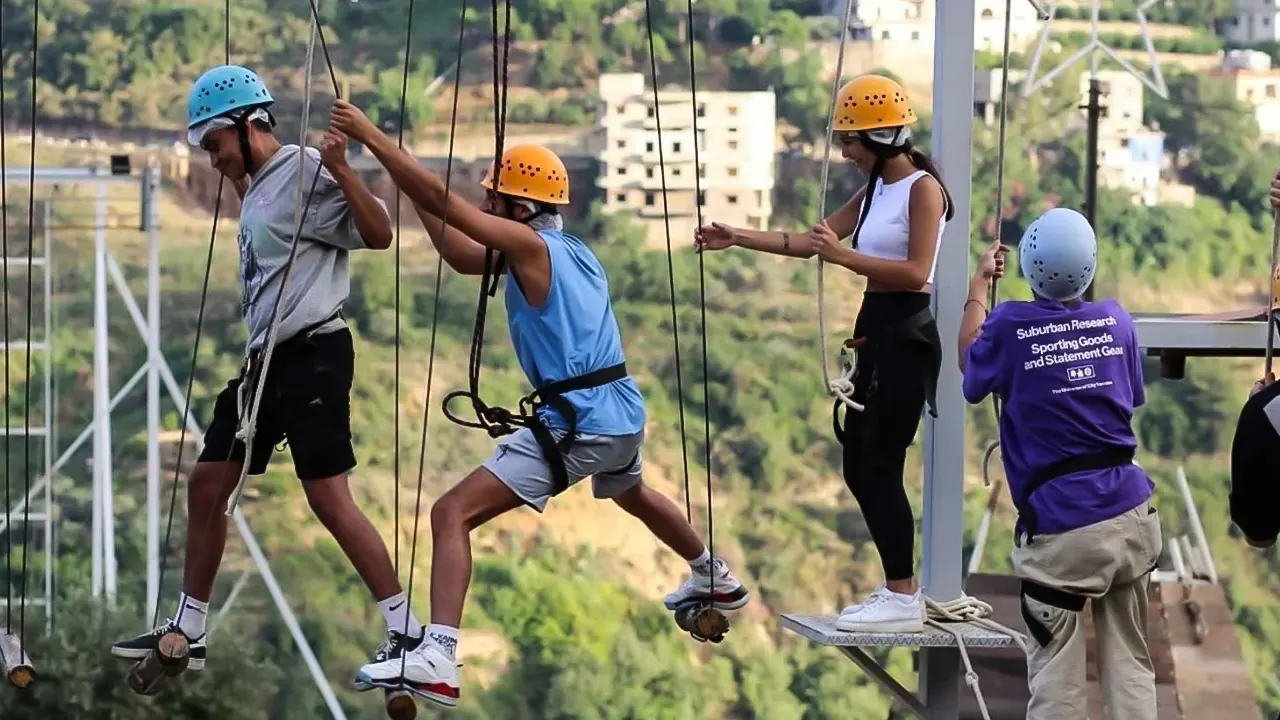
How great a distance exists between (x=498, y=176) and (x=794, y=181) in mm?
22251

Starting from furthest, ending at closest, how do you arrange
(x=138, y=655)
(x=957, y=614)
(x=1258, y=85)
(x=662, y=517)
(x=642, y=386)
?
1. (x=1258, y=85)
2. (x=642, y=386)
3. (x=957, y=614)
4. (x=662, y=517)
5. (x=138, y=655)

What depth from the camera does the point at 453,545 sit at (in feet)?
12.9

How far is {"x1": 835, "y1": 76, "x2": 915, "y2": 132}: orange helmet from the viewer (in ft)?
14.4

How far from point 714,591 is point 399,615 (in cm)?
84

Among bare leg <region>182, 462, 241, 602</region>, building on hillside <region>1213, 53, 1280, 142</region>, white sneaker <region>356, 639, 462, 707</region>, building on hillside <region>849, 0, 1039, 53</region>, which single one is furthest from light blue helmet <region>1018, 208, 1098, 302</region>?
building on hillside <region>1213, 53, 1280, 142</region>

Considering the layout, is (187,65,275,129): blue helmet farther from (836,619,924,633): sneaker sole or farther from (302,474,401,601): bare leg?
(836,619,924,633): sneaker sole

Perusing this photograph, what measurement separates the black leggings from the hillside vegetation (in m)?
17.6

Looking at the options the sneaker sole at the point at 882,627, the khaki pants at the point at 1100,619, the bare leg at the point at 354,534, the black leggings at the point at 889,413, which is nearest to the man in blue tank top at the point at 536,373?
the bare leg at the point at 354,534

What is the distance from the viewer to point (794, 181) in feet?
85.7

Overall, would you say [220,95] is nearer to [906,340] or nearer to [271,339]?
[271,339]

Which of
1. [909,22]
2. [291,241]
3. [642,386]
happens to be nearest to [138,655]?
[291,241]

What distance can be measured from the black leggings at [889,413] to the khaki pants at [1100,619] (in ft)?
1.78

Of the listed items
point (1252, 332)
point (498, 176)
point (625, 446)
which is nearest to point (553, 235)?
point (498, 176)

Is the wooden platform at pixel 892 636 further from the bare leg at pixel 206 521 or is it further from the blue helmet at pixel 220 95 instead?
the blue helmet at pixel 220 95
